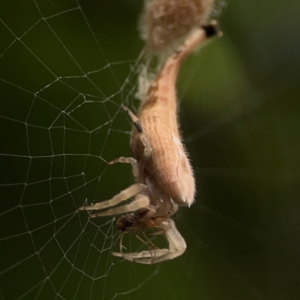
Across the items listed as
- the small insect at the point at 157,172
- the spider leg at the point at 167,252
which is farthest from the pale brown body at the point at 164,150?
the spider leg at the point at 167,252

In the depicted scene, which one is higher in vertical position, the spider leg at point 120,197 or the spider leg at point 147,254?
the spider leg at point 120,197

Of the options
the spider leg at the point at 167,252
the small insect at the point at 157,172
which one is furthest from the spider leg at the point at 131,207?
the spider leg at the point at 167,252

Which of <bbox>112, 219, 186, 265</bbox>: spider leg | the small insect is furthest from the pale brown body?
<bbox>112, 219, 186, 265</bbox>: spider leg

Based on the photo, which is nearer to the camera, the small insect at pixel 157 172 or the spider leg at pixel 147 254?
the small insect at pixel 157 172

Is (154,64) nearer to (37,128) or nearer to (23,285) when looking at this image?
(37,128)

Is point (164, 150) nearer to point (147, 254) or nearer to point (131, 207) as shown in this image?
point (131, 207)

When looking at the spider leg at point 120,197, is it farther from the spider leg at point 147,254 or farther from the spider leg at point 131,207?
the spider leg at point 147,254

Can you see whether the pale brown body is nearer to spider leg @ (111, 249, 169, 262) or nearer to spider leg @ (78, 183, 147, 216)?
spider leg @ (78, 183, 147, 216)

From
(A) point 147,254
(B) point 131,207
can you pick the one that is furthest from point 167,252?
(B) point 131,207

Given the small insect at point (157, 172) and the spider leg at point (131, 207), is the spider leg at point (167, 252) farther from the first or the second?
the spider leg at point (131, 207)
